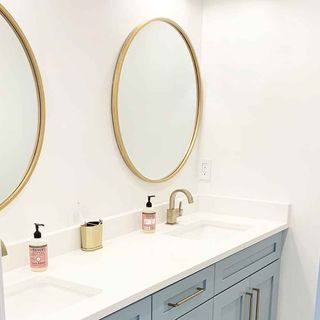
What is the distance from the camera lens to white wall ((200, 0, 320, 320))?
2.14m

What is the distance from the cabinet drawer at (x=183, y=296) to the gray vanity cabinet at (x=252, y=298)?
12 centimetres

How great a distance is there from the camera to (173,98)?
7.48ft

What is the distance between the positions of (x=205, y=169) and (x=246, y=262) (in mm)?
703

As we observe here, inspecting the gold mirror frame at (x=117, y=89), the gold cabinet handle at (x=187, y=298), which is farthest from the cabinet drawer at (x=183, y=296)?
the gold mirror frame at (x=117, y=89)

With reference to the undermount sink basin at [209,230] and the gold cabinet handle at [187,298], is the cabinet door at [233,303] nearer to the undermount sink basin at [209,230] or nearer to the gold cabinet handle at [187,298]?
the gold cabinet handle at [187,298]

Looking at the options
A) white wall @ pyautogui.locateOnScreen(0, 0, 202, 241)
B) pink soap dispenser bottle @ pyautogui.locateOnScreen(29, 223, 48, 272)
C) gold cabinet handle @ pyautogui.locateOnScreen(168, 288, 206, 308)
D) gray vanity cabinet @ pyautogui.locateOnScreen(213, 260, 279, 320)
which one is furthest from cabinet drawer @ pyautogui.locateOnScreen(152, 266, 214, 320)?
white wall @ pyautogui.locateOnScreen(0, 0, 202, 241)

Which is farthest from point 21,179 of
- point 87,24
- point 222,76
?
point 222,76

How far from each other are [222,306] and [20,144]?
3.54 feet

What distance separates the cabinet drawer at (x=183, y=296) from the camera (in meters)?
1.39

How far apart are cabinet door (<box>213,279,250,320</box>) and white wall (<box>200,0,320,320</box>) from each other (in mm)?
411

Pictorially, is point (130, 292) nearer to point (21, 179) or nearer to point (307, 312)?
point (21, 179)

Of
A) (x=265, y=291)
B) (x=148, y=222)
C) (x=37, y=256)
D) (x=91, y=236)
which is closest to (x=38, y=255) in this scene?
(x=37, y=256)

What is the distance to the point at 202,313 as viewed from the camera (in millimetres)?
1637

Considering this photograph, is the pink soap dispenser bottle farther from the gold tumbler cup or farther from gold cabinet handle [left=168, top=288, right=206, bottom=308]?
gold cabinet handle [left=168, top=288, right=206, bottom=308]
